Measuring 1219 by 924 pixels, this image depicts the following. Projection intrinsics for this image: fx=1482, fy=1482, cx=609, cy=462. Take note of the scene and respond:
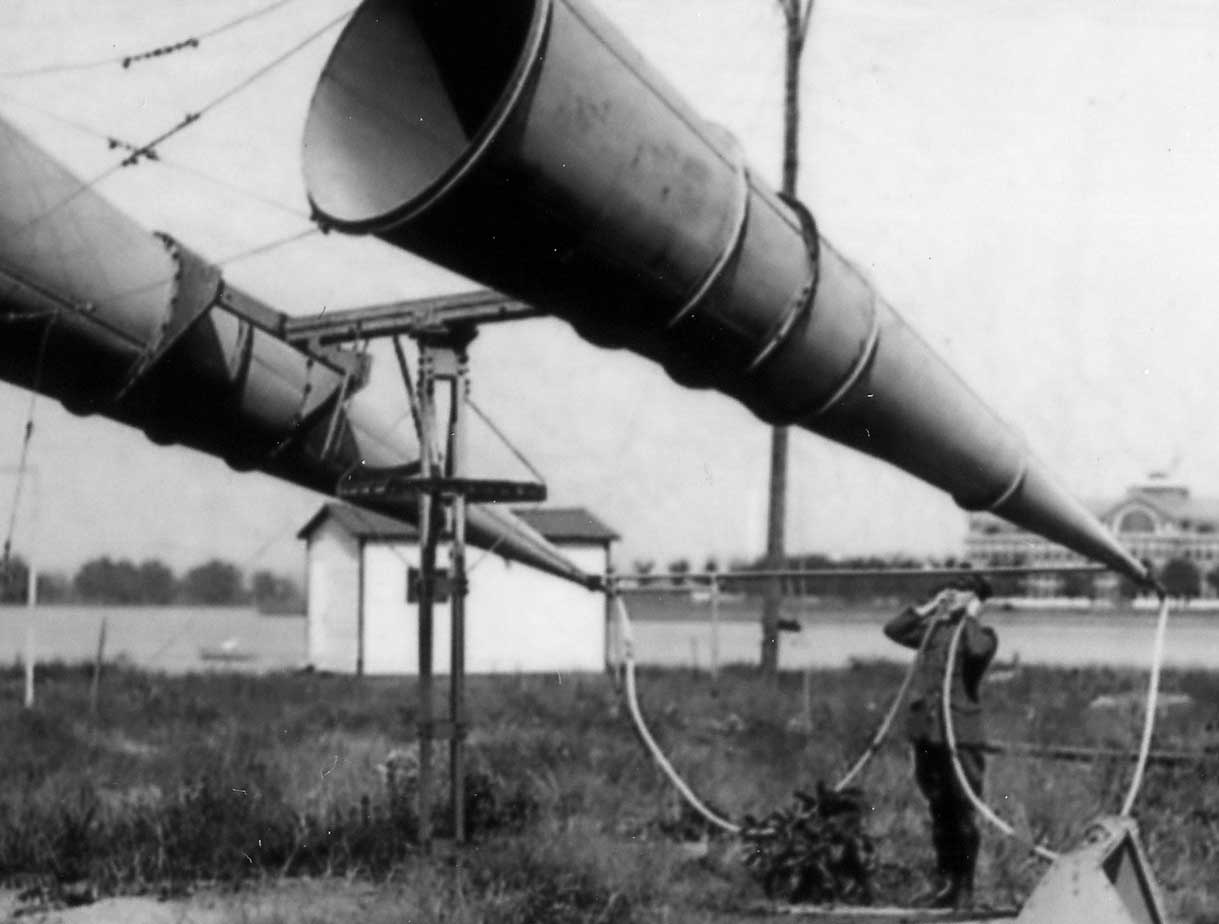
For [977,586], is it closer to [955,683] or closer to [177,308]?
[955,683]

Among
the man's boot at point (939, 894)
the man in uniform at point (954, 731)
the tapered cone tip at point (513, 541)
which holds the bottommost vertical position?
the man's boot at point (939, 894)

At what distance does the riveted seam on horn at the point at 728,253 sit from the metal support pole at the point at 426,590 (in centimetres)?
428

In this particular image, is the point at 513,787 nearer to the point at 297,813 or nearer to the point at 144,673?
the point at 297,813

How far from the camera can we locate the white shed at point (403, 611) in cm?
2966

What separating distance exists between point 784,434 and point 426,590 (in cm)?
1384

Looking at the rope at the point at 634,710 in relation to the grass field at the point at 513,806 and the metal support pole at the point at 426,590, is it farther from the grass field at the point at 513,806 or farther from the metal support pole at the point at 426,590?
the metal support pole at the point at 426,590

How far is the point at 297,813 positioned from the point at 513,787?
1972 millimetres

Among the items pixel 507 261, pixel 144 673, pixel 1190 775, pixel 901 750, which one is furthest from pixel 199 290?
pixel 144 673

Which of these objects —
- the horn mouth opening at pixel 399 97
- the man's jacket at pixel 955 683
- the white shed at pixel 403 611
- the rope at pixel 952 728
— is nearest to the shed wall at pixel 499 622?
the white shed at pixel 403 611

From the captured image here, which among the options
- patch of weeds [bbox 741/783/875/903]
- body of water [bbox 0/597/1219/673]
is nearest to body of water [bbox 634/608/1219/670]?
body of water [bbox 0/597/1219/673]

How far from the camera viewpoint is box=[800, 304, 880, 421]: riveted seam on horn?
4.03m

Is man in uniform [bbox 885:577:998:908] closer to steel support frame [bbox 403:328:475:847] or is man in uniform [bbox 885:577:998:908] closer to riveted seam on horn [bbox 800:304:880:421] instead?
steel support frame [bbox 403:328:475:847]

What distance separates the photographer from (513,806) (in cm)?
995

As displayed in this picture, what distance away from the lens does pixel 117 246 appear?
4949 mm
